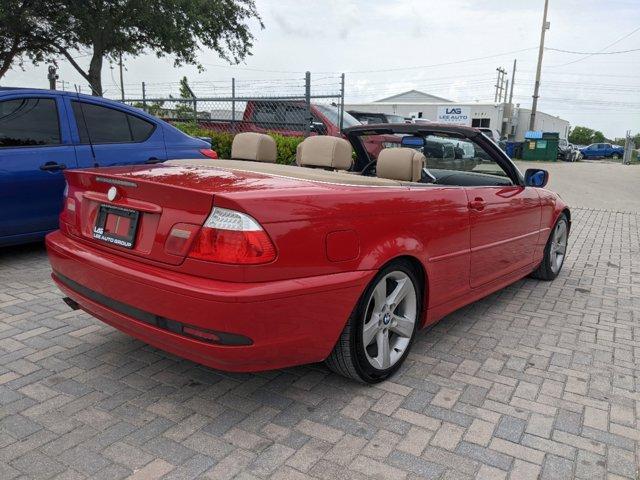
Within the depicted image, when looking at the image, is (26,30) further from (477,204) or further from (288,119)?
(477,204)

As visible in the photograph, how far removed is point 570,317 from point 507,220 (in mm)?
997

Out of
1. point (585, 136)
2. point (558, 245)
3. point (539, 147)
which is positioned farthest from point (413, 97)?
point (558, 245)

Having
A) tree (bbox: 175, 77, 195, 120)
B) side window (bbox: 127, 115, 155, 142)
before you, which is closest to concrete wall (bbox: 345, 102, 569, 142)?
tree (bbox: 175, 77, 195, 120)

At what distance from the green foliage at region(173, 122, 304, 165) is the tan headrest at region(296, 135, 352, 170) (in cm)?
443

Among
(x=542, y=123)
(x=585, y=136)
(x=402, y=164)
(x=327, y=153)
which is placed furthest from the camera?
(x=585, y=136)

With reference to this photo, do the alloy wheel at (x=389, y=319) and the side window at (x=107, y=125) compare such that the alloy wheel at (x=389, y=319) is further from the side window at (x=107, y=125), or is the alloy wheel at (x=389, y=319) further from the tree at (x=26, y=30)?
the tree at (x=26, y=30)

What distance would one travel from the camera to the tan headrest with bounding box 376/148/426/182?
341 centimetres

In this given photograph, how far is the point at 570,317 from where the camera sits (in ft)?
13.7

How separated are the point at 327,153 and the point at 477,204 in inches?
42.0

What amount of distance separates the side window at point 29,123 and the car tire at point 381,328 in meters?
3.70

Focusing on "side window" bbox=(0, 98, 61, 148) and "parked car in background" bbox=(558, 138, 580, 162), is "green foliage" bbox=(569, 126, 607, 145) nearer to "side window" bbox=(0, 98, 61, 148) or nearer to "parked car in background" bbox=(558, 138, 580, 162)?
"parked car in background" bbox=(558, 138, 580, 162)

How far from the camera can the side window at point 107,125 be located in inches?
203

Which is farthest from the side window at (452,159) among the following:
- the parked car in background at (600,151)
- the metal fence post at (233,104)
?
the parked car in background at (600,151)

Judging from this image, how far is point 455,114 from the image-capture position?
38781mm
